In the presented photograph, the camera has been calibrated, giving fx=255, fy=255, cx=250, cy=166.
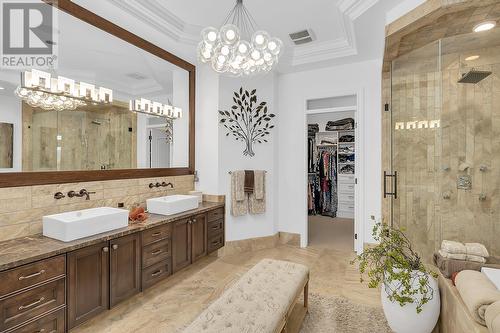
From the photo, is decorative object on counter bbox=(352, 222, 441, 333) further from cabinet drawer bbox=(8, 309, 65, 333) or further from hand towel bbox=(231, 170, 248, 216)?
cabinet drawer bbox=(8, 309, 65, 333)

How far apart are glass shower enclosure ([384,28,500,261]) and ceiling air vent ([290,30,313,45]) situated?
1.10m

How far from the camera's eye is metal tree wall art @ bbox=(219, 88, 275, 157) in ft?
12.1

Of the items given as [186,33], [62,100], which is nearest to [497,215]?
[186,33]

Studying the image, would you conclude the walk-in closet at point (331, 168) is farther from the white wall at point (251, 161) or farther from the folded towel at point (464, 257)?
the folded towel at point (464, 257)

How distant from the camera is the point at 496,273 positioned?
176 centimetres

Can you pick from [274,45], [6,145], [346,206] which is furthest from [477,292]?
[346,206]

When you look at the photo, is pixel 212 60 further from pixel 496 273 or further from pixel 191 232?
pixel 496 273

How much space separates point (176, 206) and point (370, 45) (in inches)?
119

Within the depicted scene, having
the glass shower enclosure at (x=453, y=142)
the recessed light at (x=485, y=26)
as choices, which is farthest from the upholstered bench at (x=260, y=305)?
the recessed light at (x=485, y=26)

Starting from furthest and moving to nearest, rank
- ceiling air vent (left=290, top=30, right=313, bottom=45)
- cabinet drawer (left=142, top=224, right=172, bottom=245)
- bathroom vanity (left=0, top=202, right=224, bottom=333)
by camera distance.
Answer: ceiling air vent (left=290, top=30, right=313, bottom=45)
cabinet drawer (left=142, top=224, right=172, bottom=245)
bathroom vanity (left=0, top=202, right=224, bottom=333)

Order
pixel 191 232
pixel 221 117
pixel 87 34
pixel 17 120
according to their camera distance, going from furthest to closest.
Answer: pixel 221 117 < pixel 191 232 < pixel 87 34 < pixel 17 120

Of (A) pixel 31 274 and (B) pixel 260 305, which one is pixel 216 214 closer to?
(B) pixel 260 305

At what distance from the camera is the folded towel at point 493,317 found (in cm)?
126

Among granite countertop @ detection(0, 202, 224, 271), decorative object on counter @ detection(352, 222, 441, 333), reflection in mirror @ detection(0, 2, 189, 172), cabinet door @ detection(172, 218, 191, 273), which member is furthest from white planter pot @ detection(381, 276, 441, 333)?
reflection in mirror @ detection(0, 2, 189, 172)
